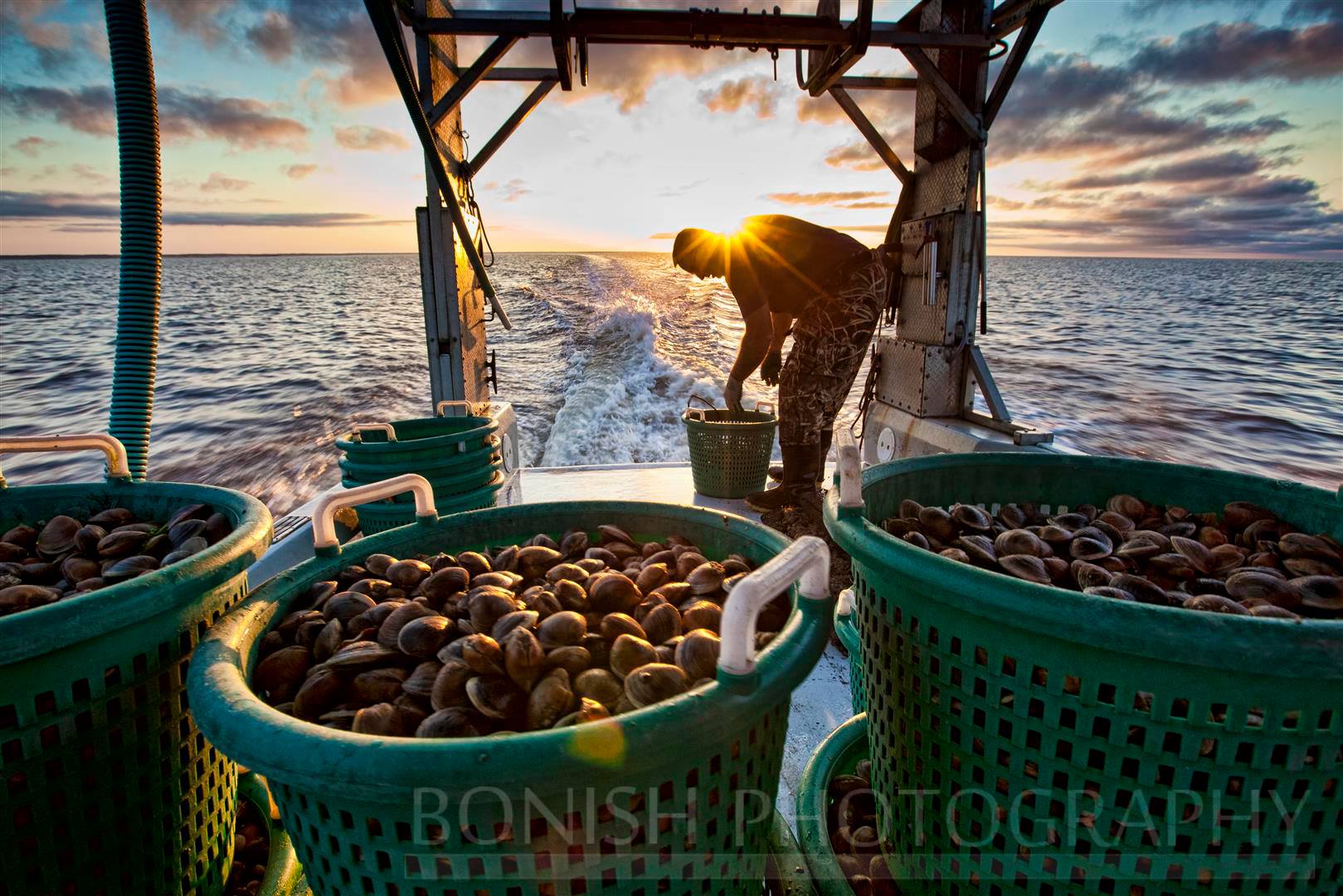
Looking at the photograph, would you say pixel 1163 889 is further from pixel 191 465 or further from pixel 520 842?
pixel 191 465

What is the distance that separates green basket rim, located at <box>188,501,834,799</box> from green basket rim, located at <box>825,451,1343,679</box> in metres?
0.18

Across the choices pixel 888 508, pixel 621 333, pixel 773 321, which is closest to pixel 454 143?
pixel 773 321

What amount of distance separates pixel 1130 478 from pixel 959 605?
3.69ft

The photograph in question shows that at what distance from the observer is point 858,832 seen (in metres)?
1.57

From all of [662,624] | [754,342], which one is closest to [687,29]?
[754,342]

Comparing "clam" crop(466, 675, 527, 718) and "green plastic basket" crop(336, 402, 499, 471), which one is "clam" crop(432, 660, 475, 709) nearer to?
"clam" crop(466, 675, 527, 718)

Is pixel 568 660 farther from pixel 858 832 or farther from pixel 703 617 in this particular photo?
pixel 858 832

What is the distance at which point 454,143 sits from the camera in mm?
4270

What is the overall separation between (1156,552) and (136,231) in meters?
3.72

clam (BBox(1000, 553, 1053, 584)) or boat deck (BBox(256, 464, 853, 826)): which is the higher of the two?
clam (BBox(1000, 553, 1053, 584))

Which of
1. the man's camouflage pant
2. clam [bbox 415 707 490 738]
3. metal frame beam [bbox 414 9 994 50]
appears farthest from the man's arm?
clam [bbox 415 707 490 738]

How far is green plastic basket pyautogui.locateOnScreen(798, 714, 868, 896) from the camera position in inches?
56.9

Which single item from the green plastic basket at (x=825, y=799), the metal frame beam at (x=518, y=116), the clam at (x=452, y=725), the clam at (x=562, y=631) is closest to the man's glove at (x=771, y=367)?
the metal frame beam at (x=518, y=116)

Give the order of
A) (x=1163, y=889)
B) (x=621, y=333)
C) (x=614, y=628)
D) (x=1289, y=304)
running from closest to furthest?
(x=1163, y=889) < (x=614, y=628) < (x=621, y=333) < (x=1289, y=304)
